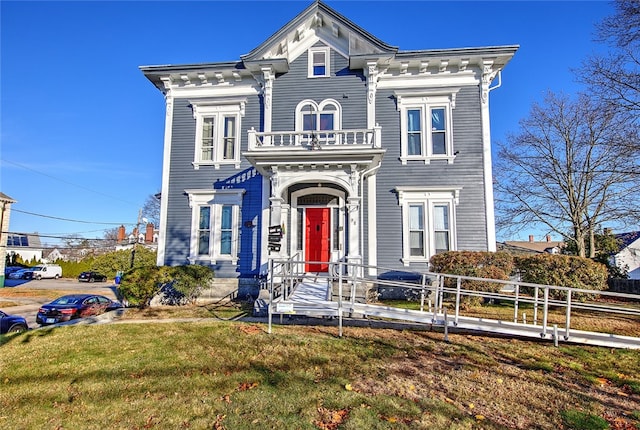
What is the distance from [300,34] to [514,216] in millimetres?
18544

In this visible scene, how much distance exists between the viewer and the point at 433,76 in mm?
12867

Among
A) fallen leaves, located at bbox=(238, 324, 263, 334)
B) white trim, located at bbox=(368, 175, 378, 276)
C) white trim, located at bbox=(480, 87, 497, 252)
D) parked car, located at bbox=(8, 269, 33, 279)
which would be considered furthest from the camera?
parked car, located at bbox=(8, 269, 33, 279)

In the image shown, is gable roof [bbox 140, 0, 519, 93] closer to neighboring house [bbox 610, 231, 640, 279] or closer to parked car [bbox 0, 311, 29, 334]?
parked car [bbox 0, 311, 29, 334]

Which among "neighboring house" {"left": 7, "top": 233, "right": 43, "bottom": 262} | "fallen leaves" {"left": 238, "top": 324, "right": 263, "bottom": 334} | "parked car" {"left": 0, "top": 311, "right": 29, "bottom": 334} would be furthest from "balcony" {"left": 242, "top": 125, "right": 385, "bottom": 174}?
"neighboring house" {"left": 7, "top": 233, "right": 43, "bottom": 262}

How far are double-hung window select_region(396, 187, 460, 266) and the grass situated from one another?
17.8 ft

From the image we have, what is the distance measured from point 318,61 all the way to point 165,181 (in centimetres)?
787

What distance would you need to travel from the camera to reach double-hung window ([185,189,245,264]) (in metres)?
13.0

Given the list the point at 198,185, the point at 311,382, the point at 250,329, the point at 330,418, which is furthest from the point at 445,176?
the point at 330,418

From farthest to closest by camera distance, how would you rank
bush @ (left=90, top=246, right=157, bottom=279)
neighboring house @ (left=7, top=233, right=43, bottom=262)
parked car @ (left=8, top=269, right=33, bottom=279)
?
neighboring house @ (left=7, top=233, right=43, bottom=262), parked car @ (left=8, top=269, right=33, bottom=279), bush @ (left=90, top=246, right=157, bottom=279)

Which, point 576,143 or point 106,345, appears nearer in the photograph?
point 106,345

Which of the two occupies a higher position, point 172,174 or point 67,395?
point 172,174

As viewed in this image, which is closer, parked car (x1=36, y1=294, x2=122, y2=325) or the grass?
the grass

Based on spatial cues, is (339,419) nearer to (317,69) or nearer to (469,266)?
(469,266)

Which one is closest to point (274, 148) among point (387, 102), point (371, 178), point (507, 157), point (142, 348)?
point (371, 178)
